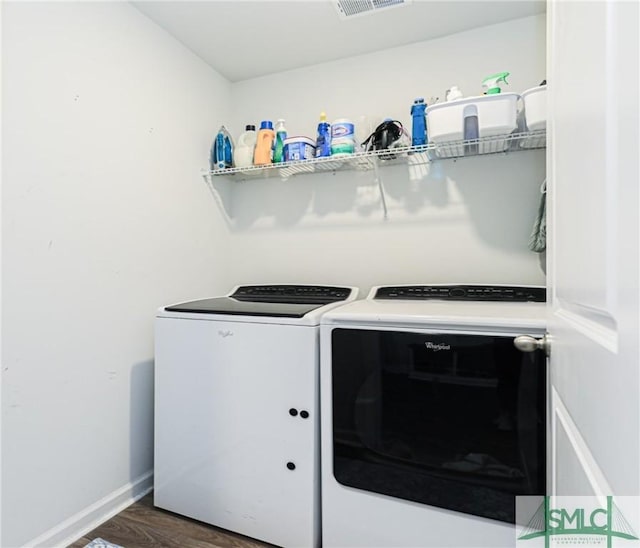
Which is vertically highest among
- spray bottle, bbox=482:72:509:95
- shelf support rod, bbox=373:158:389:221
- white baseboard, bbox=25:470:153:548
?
spray bottle, bbox=482:72:509:95

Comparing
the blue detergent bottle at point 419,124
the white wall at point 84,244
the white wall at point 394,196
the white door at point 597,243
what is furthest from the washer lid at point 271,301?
the white door at point 597,243

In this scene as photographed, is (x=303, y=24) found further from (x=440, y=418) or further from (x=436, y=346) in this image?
(x=440, y=418)

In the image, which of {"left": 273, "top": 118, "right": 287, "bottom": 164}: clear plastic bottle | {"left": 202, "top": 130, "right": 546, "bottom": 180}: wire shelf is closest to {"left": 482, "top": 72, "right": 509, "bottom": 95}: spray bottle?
{"left": 202, "top": 130, "right": 546, "bottom": 180}: wire shelf

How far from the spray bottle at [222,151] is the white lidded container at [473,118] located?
1130 mm

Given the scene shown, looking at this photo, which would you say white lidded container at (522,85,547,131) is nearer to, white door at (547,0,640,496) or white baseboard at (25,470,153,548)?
white door at (547,0,640,496)

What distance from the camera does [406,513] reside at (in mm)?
1336

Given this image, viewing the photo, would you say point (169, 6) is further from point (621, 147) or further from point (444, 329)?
point (621, 147)

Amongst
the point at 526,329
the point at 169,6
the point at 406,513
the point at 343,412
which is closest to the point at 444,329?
the point at 526,329

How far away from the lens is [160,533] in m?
1.57

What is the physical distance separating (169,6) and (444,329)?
1.88 meters

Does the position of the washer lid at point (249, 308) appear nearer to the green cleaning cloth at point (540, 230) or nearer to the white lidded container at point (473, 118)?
the white lidded container at point (473, 118)

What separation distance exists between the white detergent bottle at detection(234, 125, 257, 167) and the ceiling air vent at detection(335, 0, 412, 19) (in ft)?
2.54

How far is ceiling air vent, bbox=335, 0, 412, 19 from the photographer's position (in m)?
1.73

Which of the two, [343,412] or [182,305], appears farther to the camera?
[182,305]
